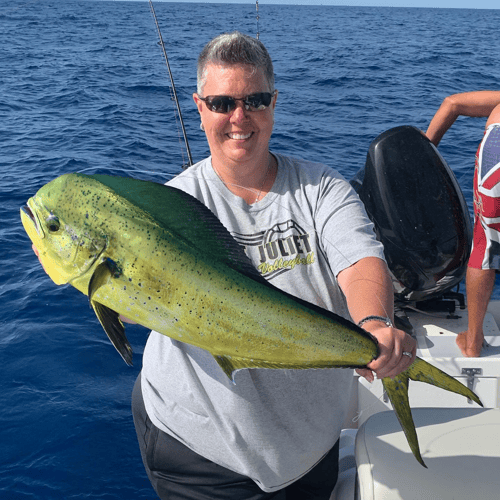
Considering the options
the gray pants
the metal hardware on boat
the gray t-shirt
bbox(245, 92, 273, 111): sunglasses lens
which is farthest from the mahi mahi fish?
the metal hardware on boat

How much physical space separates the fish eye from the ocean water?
2721 millimetres

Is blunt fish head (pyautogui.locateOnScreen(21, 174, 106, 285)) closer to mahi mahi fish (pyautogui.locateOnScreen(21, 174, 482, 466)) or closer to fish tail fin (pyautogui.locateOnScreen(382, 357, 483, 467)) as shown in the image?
mahi mahi fish (pyautogui.locateOnScreen(21, 174, 482, 466))

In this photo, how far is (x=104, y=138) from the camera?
11469 mm

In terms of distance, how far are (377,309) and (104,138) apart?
10.6 m

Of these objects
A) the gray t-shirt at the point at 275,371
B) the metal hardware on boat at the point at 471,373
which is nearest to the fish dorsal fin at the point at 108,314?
the gray t-shirt at the point at 275,371

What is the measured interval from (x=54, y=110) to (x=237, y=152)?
13.2 m

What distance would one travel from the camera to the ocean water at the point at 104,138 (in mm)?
4020

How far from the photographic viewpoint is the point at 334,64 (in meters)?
22.7

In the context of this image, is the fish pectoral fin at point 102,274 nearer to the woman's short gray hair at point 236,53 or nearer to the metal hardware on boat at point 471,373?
the woman's short gray hair at point 236,53

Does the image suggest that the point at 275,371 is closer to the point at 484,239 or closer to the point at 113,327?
the point at 113,327

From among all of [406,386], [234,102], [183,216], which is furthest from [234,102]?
[406,386]

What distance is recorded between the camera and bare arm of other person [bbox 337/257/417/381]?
1.45 metres

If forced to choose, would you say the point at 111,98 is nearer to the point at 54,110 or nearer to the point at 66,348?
the point at 54,110

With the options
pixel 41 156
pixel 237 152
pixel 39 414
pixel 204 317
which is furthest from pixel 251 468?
pixel 41 156
